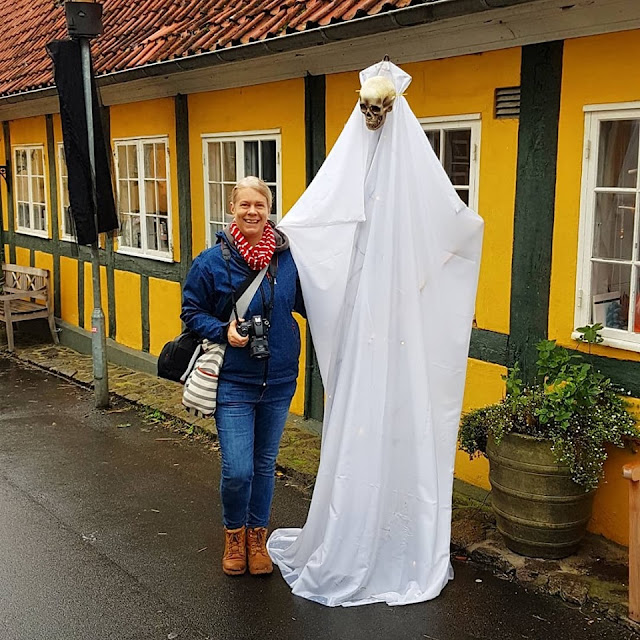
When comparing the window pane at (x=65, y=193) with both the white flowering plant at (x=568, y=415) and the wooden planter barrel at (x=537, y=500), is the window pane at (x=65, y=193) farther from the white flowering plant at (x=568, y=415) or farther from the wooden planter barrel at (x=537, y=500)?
the wooden planter barrel at (x=537, y=500)

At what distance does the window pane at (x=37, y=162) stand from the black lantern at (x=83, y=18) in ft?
15.5

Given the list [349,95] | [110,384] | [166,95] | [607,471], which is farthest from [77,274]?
[607,471]

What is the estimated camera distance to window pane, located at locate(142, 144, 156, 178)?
29.0ft

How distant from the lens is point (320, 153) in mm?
6461

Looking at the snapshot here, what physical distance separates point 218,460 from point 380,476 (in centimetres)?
250

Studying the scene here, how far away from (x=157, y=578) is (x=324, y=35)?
3.30 metres

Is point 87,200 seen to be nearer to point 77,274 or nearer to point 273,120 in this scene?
point 273,120

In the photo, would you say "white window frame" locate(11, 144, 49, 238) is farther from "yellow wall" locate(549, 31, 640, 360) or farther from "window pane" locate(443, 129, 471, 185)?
"yellow wall" locate(549, 31, 640, 360)

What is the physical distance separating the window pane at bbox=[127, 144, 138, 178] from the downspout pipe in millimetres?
1359

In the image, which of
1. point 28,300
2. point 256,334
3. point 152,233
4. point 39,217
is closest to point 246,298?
point 256,334

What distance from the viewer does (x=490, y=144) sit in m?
5.04

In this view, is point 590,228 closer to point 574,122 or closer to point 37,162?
point 574,122

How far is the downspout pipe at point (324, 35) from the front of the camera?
14.5 ft

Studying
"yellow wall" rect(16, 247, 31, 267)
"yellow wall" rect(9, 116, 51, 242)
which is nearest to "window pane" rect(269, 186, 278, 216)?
"yellow wall" rect(9, 116, 51, 242)
